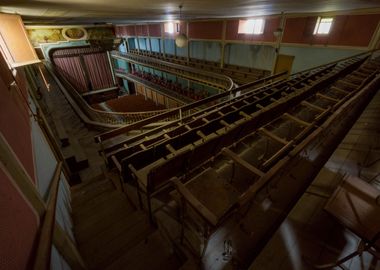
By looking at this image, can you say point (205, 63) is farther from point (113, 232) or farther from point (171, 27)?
point (113, 232)

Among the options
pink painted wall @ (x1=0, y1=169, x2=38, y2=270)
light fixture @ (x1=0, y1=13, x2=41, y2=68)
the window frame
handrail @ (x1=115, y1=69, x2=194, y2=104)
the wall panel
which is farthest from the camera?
handrail @ (x1=115, y1=69, x2=194, y2=104)

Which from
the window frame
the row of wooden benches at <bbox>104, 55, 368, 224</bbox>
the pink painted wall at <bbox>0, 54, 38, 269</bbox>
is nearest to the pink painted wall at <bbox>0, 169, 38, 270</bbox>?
the pink painted wall at <bbox>0, 54, 38, 269</bbox>

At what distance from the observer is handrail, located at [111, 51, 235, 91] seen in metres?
10.7

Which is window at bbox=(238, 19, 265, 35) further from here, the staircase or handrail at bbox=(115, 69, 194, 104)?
the staircase

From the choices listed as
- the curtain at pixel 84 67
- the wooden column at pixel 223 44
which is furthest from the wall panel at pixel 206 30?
the curtain at pixel 84 67

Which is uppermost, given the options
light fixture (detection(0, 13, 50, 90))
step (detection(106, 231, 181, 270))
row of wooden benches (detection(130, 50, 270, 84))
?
light fixture (detection(0, 13, 50, 90))

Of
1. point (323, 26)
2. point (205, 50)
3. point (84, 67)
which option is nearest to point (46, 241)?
point (323, 26)

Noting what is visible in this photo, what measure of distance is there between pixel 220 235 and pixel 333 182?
1.89 m

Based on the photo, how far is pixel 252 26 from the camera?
10.1 meters

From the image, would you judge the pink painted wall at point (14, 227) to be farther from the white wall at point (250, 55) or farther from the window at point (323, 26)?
the white wall at point (250, 55)

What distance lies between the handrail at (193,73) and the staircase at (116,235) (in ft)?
22.8

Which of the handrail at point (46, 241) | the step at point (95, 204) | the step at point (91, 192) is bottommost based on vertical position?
the step at point (91, 192)

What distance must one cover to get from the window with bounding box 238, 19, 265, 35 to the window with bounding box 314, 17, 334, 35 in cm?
259

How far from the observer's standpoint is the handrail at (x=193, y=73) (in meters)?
10.7
